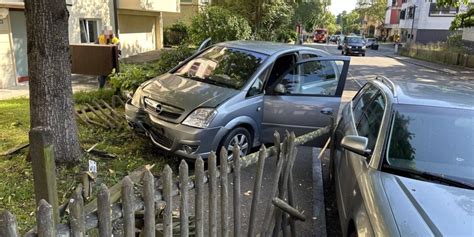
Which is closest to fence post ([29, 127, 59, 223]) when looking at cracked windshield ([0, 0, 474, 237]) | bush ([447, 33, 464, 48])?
cracked windshield ([0, 0, 474, 237])

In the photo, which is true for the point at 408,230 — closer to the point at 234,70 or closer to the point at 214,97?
the point at 214,97

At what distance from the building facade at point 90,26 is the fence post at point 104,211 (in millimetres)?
10420

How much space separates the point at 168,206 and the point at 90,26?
48.9 ft

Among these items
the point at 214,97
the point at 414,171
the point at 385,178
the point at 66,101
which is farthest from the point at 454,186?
the point at 66,101

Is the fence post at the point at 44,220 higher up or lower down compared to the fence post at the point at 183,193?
higher up

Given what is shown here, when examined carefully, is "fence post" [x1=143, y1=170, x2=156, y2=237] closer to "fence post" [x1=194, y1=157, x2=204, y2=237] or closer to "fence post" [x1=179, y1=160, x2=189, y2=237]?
"fence post" [x1=179, y1=160, x2=189, y2=237]

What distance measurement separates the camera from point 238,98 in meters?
5.04

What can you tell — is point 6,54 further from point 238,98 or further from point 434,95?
point 434,95

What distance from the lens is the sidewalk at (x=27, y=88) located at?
9.80 m

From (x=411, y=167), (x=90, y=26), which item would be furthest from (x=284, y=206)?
(x=90, y=26)

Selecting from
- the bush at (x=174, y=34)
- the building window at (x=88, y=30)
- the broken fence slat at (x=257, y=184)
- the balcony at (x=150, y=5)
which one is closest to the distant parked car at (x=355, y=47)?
the bush at (x=174, y=34)

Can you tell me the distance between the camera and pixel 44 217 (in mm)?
1562

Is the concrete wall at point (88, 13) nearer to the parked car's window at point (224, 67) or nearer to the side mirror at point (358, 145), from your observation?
the parked car's window at point (224, 67)

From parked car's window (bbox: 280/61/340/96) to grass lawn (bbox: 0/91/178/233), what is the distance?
75.3 inches
